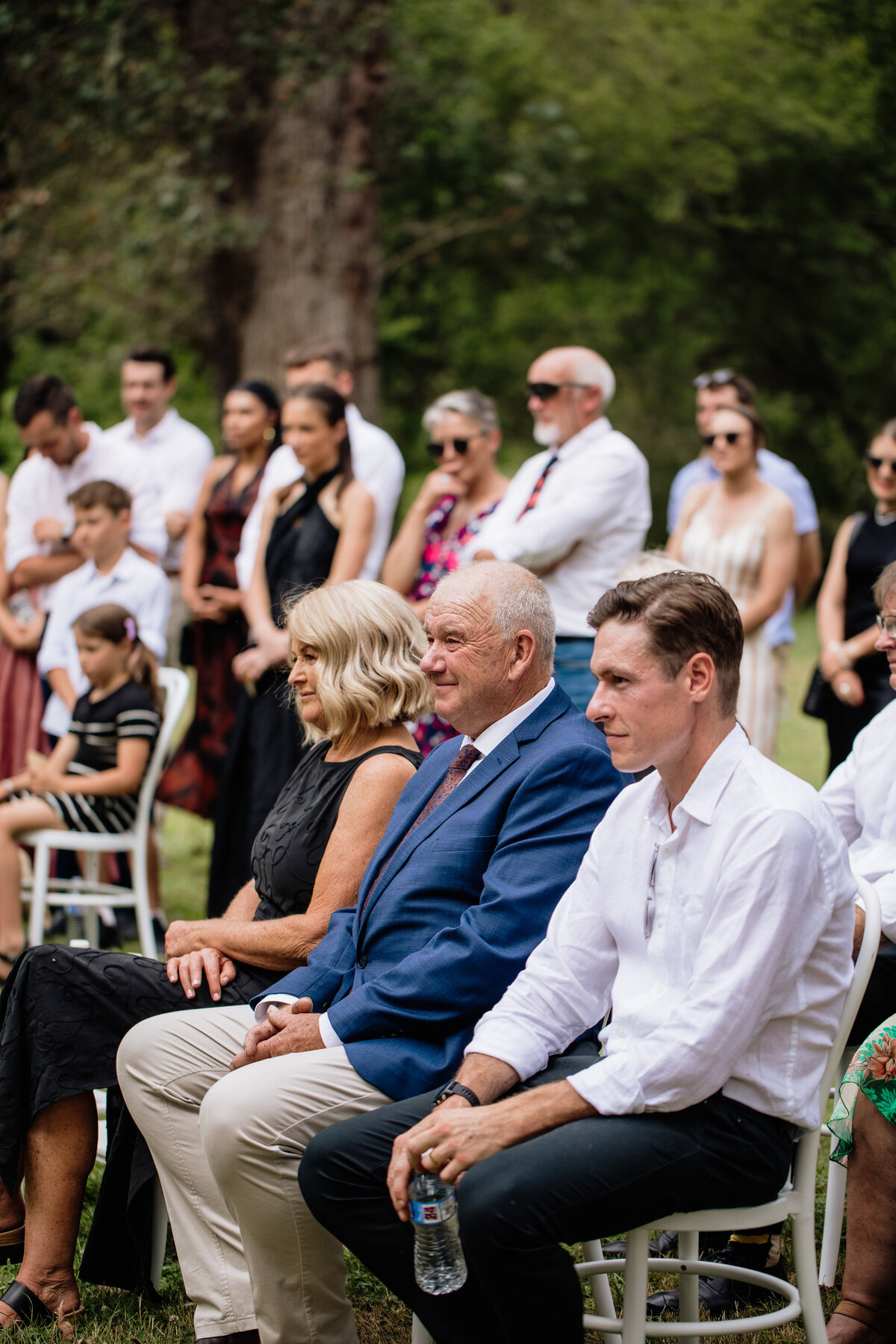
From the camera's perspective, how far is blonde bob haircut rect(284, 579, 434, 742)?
3.17 meters

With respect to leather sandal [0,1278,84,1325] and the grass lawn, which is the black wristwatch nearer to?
the grass lawn

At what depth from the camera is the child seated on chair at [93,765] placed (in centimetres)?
532

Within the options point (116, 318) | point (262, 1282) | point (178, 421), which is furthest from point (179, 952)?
point (116, 318)

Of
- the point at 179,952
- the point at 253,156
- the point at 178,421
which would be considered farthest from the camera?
the point at 253,156

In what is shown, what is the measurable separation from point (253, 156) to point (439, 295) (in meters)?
11.4

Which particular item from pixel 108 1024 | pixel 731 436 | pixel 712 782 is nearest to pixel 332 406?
pixel 731 436

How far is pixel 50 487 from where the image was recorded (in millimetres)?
6402

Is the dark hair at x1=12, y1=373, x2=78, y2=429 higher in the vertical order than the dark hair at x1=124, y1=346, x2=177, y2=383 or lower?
lower

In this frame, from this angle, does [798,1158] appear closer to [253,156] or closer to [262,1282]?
[262,1282]

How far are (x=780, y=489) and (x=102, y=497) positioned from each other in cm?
294

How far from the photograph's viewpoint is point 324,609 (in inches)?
127

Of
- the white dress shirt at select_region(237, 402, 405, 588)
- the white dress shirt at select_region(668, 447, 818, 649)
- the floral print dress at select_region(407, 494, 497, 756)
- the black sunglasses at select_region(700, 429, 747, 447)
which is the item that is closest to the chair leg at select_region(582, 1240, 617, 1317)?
the floral print dress at select_region(407, 494, 497, 756)

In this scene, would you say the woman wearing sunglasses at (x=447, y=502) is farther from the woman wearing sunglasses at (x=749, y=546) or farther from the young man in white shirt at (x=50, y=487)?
the young man in white shirt at (x=50, y=487)

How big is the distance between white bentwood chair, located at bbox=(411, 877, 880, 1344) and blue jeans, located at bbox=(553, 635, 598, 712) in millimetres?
2028
